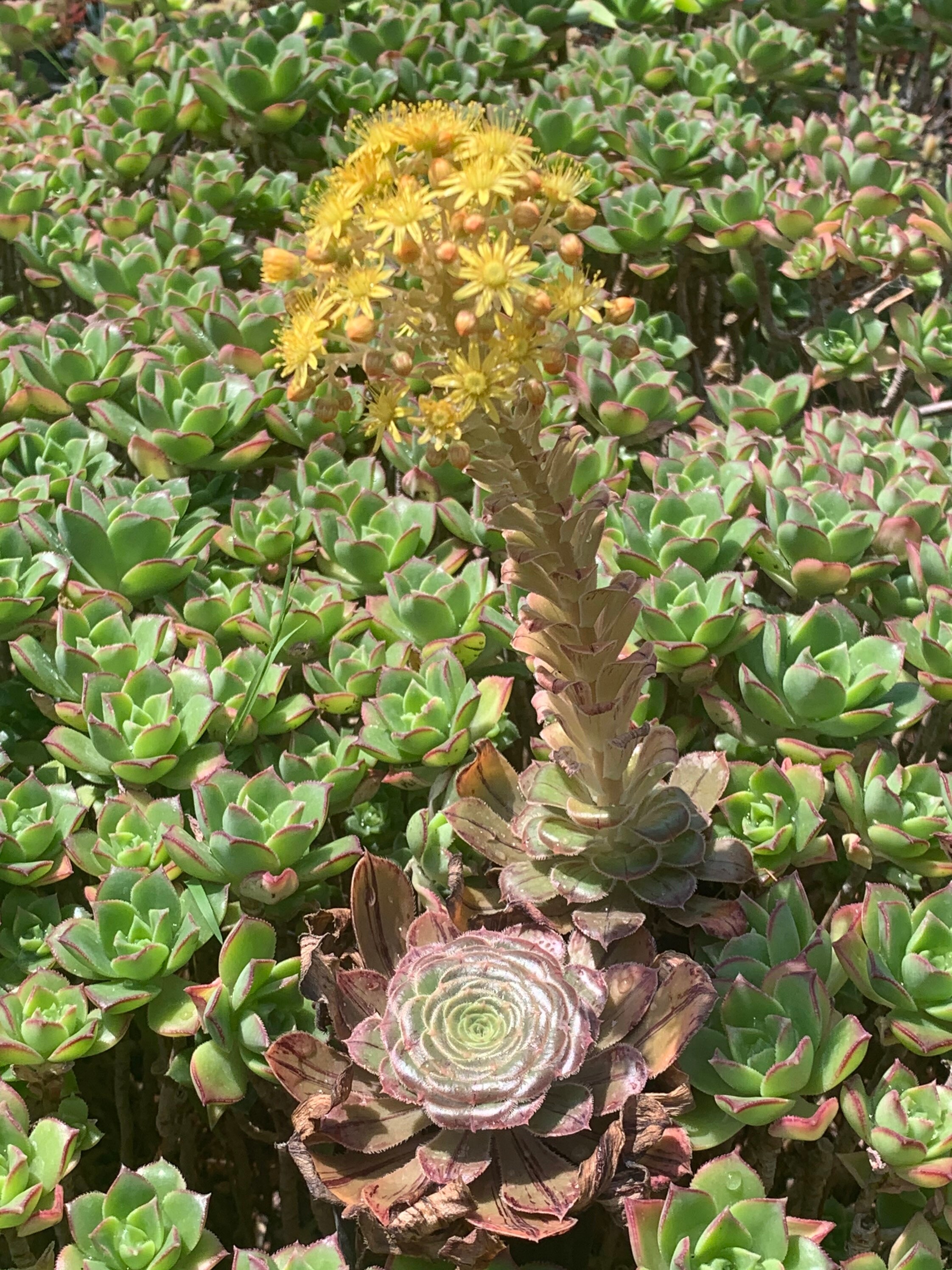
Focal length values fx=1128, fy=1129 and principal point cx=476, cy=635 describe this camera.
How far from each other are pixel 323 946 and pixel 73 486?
3.44ft

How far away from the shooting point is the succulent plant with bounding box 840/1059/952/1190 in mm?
1391

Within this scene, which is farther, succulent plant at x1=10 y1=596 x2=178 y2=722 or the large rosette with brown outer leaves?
succulent plant at x1=10 y1=596 x2=178 y2=722

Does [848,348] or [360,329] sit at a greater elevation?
A: [360,329]

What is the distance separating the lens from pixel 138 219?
2951mm

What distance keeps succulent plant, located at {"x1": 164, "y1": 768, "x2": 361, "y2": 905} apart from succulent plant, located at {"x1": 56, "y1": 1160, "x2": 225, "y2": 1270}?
0.40 meters

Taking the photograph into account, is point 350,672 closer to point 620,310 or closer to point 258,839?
point 258,839

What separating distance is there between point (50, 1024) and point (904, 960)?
1.18m

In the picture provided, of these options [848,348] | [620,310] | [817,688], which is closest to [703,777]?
[817,688]

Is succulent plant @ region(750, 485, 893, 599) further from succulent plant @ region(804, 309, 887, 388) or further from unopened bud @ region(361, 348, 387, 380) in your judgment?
unopened bud @ region(361, 348, 387, 380)

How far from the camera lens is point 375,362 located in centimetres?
136

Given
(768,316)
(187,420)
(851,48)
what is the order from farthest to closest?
1. (851,48)
2. (768,316)
3. (187,420)

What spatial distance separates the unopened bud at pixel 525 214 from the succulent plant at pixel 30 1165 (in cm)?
131

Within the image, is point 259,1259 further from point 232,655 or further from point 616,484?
point 616,484

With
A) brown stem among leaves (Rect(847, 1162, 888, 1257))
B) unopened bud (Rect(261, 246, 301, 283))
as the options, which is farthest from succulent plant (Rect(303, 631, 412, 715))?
brown stem among leaves (Rect(847, 1162, 888, 1257))
